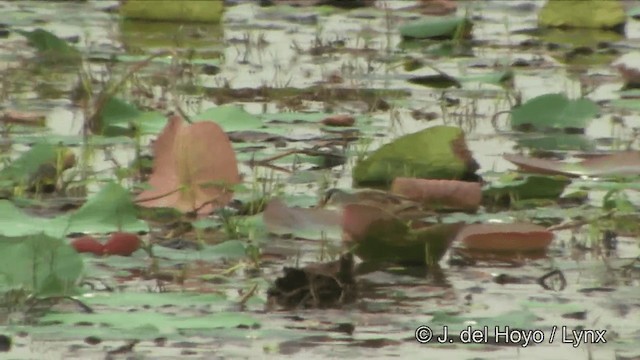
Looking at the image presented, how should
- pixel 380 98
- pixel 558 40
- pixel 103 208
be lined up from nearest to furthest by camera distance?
pixel 103 208 < pixel 380 98 < pixel 558 40

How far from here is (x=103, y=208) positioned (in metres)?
4.14

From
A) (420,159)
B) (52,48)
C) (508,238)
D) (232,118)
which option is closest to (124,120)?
(232,118)

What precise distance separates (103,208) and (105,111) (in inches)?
50.7

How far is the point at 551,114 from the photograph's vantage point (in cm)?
567

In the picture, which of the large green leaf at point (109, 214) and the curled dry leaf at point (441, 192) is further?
the curled dry leaf at point (441, 192)

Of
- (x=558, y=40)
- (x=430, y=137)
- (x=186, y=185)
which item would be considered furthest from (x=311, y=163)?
(x=558, y=40)

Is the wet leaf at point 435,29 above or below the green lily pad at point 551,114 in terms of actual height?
above

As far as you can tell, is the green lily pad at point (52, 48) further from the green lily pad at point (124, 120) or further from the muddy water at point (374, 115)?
the green lily pad at point (124, 120)

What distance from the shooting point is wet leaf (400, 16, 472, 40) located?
786cm

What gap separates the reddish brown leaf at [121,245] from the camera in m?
3.90

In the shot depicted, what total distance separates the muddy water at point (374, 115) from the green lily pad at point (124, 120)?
4.3 inches

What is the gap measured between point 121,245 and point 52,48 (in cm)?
293

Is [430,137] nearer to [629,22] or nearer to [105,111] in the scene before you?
[105,111]

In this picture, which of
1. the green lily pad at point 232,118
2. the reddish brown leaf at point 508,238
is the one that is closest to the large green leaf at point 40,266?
the reddish brown leaf at point 508,238
